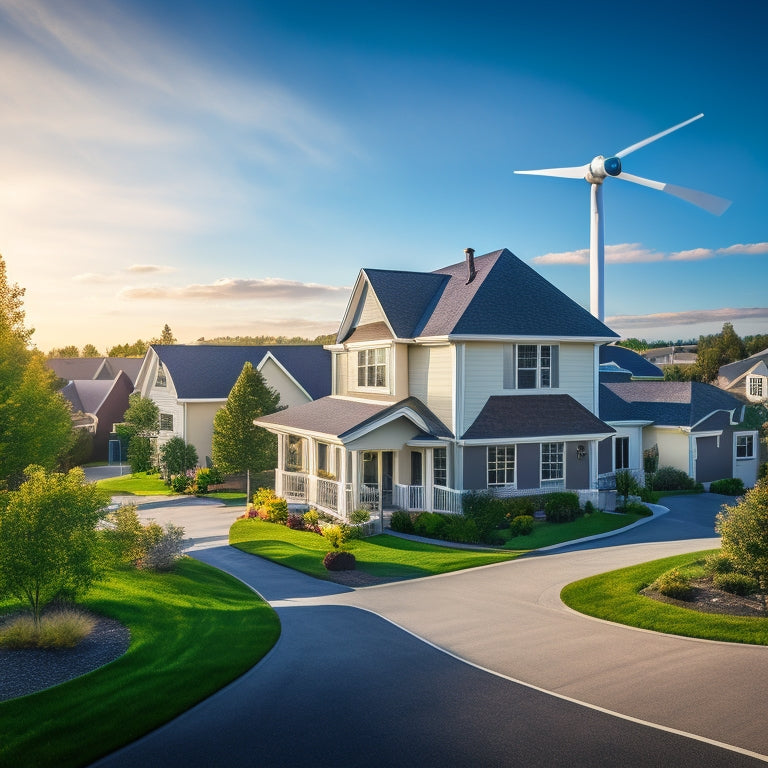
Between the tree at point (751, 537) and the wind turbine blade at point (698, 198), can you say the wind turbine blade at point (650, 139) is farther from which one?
Answer: the tree at point (751, 537)

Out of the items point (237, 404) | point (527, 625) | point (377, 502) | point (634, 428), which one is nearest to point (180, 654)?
point (527, 625)

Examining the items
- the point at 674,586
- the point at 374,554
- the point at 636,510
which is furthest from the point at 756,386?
the point at 674,586

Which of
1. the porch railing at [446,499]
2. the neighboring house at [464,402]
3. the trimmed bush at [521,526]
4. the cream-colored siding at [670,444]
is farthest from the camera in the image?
the cream-colored siding at [670,444]

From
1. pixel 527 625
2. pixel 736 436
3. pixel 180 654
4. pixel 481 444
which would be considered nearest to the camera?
pixel 180 654

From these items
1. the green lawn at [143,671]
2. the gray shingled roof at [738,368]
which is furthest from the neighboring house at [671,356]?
the green lawn at [143,671]

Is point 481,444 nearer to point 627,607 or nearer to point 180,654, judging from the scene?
point 627,607

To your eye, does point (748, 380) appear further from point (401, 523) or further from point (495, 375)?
point (401, 523)

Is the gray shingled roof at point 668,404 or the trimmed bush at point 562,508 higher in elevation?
the gray shingled roof at point 668,404
